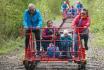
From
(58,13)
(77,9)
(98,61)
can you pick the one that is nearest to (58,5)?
(58,13)

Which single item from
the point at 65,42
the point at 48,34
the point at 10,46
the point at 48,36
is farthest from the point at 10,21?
the point at 65,42

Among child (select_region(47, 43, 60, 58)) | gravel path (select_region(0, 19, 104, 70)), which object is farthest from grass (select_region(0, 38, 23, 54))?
child (select_region(47, 43, 60, 58))

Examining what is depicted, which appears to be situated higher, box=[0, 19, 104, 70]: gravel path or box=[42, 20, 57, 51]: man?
box=[42, 20, 57, 51]: man

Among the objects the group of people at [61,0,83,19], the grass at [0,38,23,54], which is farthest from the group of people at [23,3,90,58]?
the group of people at [61,0,83,19]

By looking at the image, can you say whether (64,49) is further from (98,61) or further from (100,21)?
(100,21)

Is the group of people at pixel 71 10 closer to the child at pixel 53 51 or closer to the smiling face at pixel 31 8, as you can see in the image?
the smiling face at pixel 31 8

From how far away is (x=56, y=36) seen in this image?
45.6 feet

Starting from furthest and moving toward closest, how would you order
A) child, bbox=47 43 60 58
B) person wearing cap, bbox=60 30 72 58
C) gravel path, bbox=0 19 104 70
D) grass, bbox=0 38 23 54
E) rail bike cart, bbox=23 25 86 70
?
grass, bbox=0 38 23 54
gravel path, bbox=0 19 104 70
person wearing cap, bbox=60 30 72 58
child, bbox=47 43 60 58
rail bike cart, bbox=23 25 86 70

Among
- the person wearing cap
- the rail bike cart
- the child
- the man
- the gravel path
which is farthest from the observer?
the gravel path

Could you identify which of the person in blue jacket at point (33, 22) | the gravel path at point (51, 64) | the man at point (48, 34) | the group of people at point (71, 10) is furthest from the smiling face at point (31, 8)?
the group of people at point (71, 10)

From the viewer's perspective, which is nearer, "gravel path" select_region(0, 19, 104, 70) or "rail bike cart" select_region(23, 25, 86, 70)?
"rail bike cart" select_region(23, 25, 86, 70)

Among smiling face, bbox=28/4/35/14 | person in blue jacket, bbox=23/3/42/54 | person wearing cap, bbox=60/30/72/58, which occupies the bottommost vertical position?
person wearing cap, bbox=60/30/72/58

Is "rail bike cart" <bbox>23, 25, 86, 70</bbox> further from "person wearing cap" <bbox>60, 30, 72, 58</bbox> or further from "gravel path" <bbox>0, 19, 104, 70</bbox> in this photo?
"gravel path" <bbox>0, 19, 104, 70</bbox>

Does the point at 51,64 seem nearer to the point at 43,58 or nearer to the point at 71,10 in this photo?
the point at 43,58
